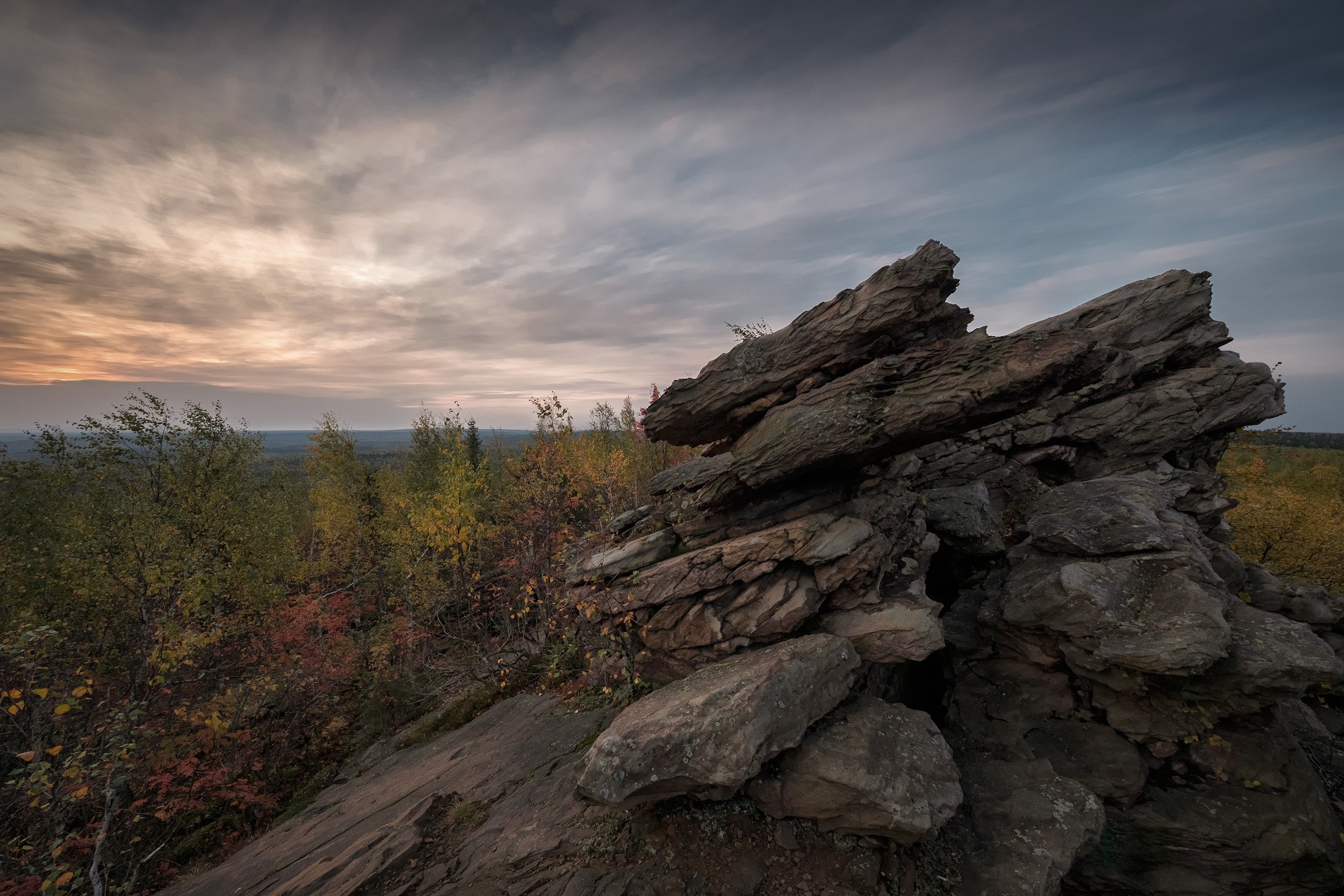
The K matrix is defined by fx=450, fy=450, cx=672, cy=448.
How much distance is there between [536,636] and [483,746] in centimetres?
847

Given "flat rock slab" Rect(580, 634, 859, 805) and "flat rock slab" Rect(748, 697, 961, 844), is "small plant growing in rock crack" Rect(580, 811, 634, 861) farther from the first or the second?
"flat rock slab" Rect(748, 697, 961, 844)

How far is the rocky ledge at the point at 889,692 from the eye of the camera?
29.4 feet

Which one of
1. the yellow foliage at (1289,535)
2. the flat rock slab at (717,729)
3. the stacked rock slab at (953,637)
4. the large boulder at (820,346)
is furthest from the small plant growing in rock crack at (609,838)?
the yellow foliage at (1289,535)

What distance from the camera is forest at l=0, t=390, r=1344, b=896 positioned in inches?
635

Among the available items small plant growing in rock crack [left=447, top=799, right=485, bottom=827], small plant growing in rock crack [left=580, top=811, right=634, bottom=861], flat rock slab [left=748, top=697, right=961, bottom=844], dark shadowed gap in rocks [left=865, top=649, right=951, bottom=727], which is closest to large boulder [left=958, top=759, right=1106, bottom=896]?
flat rock slab [left=748, top=697, right=961, bottom=844]

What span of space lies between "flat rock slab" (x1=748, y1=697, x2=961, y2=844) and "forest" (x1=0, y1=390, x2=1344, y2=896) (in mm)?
5403

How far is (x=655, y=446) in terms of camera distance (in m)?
49.2

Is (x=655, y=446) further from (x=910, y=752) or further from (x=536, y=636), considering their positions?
(x=910, y=752)

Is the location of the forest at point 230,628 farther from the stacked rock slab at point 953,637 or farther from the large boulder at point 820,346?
the large boulder at point 820,346

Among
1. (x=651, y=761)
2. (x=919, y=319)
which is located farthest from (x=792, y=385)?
(x=651, y=761)

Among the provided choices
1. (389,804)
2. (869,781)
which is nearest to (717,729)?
(869,781)

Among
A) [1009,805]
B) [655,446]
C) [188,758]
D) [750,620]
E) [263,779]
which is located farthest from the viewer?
[655,446]

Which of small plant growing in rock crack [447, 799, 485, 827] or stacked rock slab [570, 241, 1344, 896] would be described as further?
small plant growing in rock crack [447, 799, 485, 827]

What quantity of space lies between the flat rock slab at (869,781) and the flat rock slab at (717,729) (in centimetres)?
63
